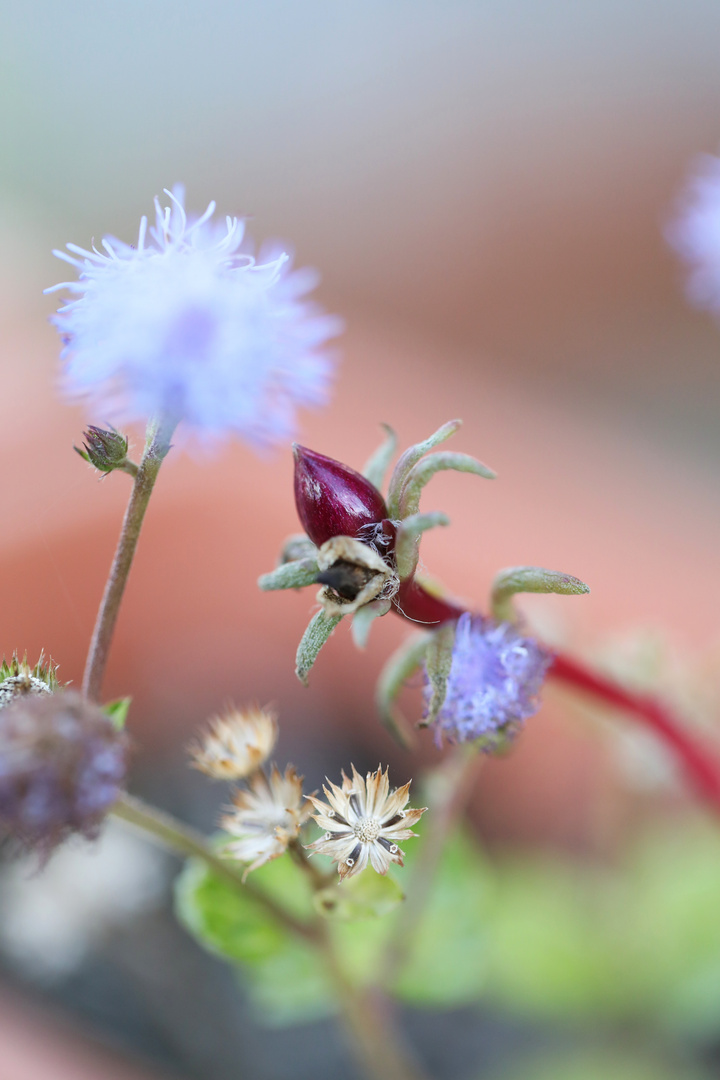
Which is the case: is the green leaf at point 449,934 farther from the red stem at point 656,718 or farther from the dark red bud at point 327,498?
the dark red bud at point 327,498

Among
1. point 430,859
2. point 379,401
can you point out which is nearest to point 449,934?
point 430,859

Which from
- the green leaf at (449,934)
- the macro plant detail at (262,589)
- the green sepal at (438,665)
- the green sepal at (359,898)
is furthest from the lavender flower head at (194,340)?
the green leaf at (449,934)

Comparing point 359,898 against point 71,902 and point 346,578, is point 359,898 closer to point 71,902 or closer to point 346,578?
point 346,578

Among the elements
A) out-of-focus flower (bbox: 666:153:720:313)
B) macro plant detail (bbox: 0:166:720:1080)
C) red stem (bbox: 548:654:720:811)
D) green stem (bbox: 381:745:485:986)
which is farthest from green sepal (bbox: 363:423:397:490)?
out-of-focus flower (bbox: 666:153:720:313)

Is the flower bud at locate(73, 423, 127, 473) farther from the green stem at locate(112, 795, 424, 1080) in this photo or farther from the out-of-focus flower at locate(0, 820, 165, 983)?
the out-of-focus flower at locate(0, 820, 165, 983)

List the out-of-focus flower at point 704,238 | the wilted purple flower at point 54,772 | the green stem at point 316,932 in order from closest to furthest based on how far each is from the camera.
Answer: the wilted purple flower at point 54,772 < the green stem at point 316,932 < the out-of-focus flower at point 704,238

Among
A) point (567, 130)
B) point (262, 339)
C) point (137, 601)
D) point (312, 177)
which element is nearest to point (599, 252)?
point (567, 130)

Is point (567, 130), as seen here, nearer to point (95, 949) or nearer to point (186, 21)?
point (186, 21)
